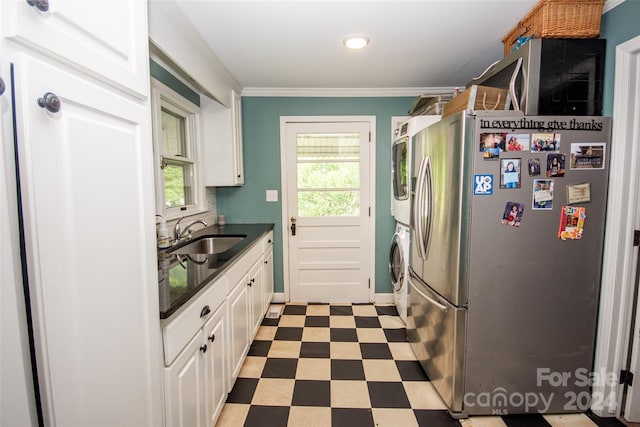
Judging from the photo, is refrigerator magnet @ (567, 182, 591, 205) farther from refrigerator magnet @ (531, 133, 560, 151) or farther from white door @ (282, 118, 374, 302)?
white door @ (282, 118, 374, 302)

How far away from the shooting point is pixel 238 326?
1.97 metres

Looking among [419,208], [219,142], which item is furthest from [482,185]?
[219,142]

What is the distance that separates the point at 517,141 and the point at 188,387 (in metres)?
1.96

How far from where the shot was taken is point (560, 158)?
1.59 meters

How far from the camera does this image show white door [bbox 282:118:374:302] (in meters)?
3.25

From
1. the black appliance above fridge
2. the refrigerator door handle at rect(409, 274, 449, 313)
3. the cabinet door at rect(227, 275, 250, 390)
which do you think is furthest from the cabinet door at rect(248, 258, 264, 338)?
the black appliance above fridge

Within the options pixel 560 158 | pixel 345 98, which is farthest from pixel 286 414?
pixel 345 98

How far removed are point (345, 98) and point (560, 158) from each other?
2122mm

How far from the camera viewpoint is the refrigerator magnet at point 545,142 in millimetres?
1575

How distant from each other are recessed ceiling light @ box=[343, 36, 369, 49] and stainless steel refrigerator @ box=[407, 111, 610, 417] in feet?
2.74

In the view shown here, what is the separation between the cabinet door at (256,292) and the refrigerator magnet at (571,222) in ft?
6.57

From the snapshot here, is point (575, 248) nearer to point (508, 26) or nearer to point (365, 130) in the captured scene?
point (508, 26)

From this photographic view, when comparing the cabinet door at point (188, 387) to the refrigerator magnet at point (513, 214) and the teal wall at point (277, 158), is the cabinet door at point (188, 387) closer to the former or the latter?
the refrigerator magnet at point (513, 214)

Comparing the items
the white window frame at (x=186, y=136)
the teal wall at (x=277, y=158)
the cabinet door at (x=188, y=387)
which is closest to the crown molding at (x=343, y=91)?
the teal wall at (x=277, y=158)
